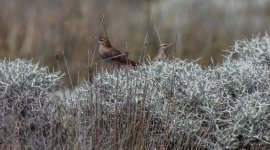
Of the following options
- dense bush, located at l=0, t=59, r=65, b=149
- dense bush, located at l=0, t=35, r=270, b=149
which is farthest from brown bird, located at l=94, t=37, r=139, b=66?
dense bush, located at l=0, t=59, r=65, b=149

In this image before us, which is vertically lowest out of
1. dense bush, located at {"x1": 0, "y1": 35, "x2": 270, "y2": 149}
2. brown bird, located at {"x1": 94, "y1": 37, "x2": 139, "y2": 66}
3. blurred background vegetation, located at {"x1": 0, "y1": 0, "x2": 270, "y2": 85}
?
dense bush, located at {"x1": 0, "y1": 35, "x2": 270, "y2": 149}

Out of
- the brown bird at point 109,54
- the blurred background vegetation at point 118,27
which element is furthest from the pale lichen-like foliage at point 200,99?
the blurred background vegetation at point 118,27

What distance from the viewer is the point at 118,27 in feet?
39.3

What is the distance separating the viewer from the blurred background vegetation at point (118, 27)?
10.4 meters

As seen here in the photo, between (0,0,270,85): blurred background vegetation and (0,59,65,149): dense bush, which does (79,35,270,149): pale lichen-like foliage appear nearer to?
(0,59,65,149): dense bush

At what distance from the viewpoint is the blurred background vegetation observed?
10.4 meters

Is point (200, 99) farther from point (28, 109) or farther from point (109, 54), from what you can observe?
point (28, 109)

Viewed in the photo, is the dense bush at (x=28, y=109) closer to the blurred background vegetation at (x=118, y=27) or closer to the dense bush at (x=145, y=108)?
the dense bush at (x=145, y=108)

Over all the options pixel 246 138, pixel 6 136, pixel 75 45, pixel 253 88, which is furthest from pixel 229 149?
pixel 75 45

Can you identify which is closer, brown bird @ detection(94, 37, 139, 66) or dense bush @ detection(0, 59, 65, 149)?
dense bush @ detection(0, 59, 65, 149)

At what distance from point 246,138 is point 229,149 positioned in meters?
0.15

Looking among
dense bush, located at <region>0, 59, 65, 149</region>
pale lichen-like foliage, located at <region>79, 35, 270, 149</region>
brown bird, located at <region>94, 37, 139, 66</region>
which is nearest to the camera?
dense bush, located at <region>0, 59, 65, 149</region>

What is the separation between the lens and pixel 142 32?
37.6 feet

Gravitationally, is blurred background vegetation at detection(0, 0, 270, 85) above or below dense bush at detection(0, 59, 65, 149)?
above
